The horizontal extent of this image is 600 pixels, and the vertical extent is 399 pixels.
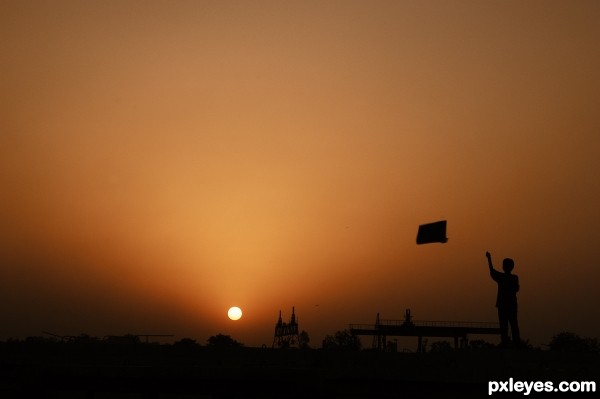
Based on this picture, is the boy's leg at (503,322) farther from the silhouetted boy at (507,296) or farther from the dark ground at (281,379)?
the dark ground at (281,379)

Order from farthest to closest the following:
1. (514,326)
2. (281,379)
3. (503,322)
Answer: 1. (503,322)
2. (514,326)
3. (281,379)

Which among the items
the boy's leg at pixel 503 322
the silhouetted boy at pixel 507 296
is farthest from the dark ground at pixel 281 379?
the silhouetted boy at pixel 507 296

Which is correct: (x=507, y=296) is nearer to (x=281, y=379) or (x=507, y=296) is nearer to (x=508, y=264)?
(x=508, y=264)

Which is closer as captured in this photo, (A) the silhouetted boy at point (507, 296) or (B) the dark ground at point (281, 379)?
(B) the dark ground at point (281, 379)

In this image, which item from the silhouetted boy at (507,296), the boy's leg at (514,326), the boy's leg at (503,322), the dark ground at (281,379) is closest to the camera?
the dark ground at (281,379)

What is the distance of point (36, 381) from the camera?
912cm

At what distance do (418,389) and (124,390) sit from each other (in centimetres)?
419

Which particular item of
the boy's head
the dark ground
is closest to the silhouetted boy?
the boy's head

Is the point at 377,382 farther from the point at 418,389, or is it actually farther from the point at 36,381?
the point at 36,381

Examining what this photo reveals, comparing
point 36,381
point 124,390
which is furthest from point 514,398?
point 36,381

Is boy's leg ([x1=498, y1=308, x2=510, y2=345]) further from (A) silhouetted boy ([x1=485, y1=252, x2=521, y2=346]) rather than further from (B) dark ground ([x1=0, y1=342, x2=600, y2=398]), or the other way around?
(B) dark ground ([x1=0, y1=342, x2=600, y2=398])

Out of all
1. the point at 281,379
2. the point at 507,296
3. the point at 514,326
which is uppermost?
the point at 507,296

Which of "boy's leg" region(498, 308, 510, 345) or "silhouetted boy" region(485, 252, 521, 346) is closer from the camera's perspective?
"boy's leg" region(498, 308, 510, 345)

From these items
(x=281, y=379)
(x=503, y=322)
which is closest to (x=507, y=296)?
(x=503, y=322)
